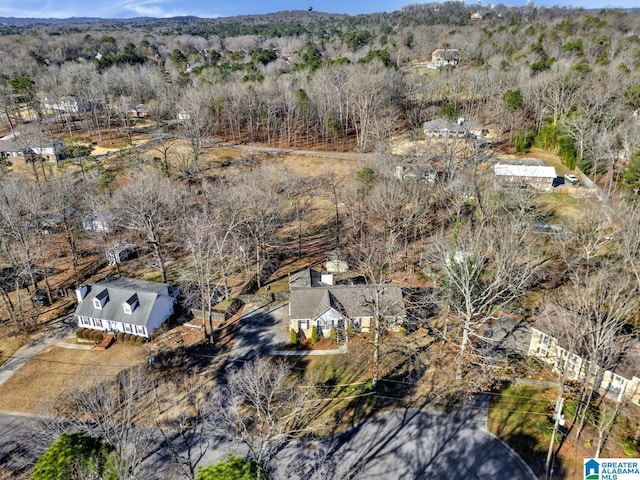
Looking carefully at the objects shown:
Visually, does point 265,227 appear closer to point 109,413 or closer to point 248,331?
point 248,331

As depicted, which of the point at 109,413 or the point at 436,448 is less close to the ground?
the point at 109,413

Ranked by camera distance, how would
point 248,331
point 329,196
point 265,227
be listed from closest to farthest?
point 248,331
point 265,227
point 329,196

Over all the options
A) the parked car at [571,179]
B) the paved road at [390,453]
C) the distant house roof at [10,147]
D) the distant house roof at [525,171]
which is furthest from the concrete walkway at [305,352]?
the distant house roof at [10,147]

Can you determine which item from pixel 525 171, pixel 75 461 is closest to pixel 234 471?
pixel 75 461

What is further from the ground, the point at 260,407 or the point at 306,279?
the point at 306,279

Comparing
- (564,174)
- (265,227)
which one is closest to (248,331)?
(265,227)

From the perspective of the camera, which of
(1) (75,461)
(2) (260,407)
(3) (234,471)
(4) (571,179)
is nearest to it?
(3) (234,471)

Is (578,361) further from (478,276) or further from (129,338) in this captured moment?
(129,338)
